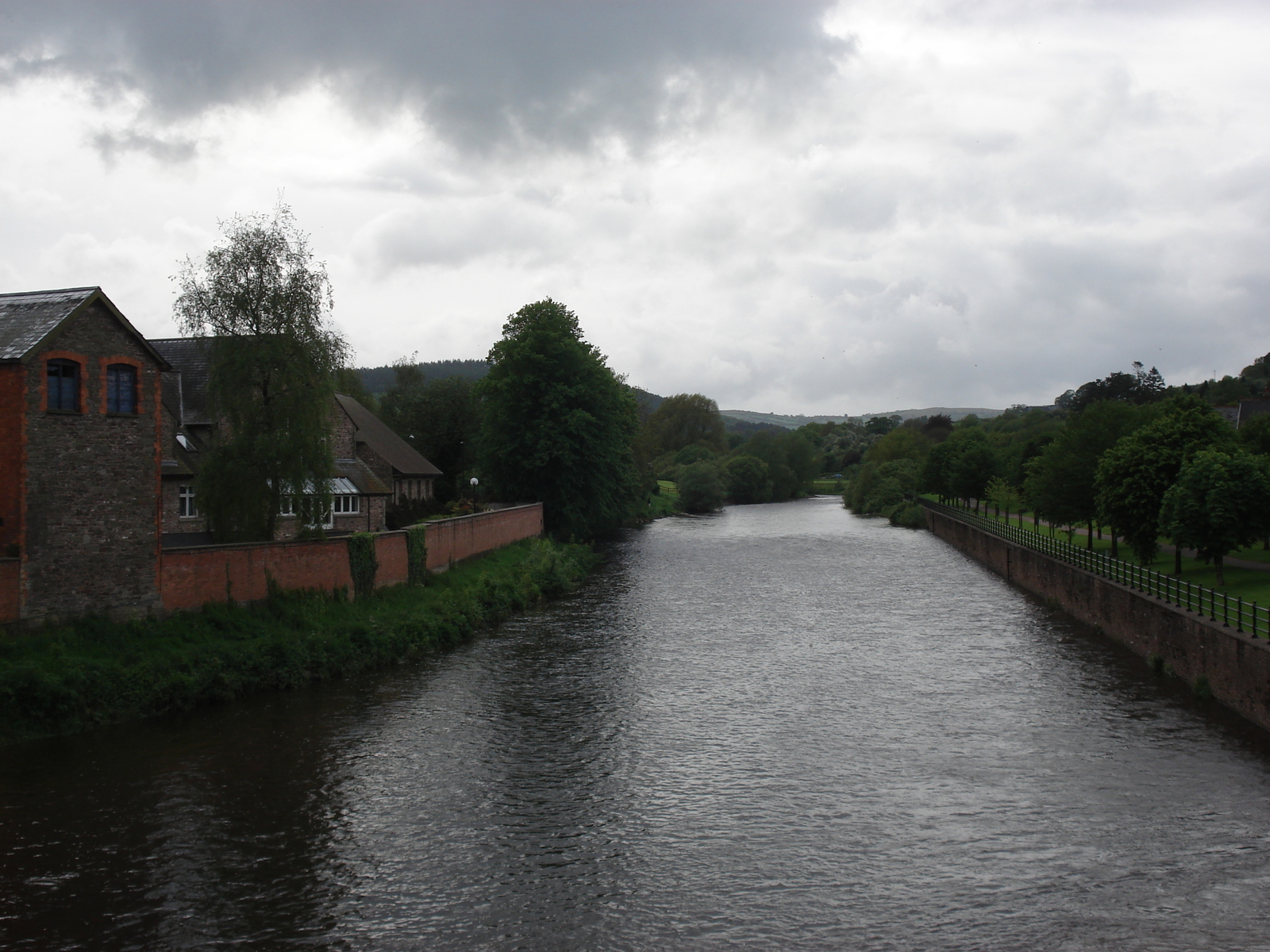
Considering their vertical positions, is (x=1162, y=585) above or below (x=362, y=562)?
below

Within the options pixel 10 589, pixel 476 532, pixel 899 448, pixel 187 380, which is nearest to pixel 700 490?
pixel 899 448

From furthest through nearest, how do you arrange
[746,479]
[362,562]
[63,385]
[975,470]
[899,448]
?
[899,448], [746,479], [975,470], [362,562], [63,385]

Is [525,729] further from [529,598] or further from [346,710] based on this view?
[529,598]

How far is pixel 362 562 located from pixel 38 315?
10300 millimetres

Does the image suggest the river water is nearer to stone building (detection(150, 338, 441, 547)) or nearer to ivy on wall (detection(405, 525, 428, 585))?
ivy on wall (detection(405, 525, 428, 585))

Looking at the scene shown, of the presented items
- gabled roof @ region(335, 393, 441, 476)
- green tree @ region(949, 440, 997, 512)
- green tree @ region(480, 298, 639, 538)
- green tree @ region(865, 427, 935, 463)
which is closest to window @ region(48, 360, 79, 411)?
gabled roof @ region(335, 393, 441, 476)

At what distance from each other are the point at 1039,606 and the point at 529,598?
58.9 ft

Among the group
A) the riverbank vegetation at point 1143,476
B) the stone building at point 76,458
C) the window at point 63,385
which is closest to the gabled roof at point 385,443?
the stone building at point 76,458

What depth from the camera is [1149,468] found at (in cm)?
2911

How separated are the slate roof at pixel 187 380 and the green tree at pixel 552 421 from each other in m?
17.5

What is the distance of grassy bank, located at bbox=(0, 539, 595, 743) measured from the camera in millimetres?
17406

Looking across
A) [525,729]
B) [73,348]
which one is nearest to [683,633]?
[525,729]

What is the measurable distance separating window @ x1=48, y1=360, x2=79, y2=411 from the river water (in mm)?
6959

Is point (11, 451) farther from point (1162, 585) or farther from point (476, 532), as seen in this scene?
point (1162, 585)
